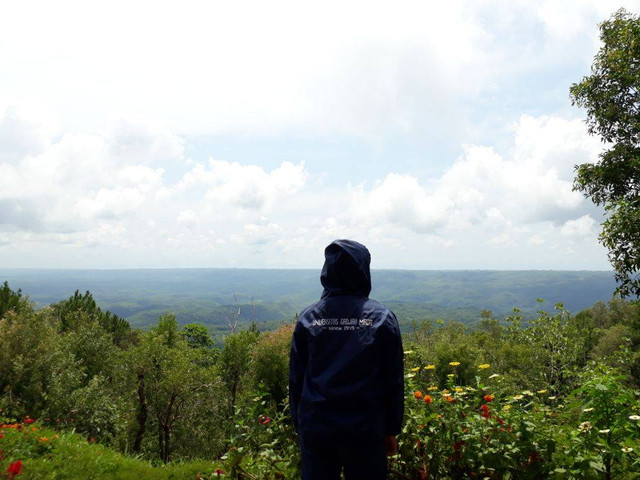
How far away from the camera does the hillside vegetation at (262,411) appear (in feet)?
10.9

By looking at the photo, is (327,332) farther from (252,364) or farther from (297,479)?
→ (252,364)

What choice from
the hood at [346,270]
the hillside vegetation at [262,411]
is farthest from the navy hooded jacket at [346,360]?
the hillside vegetation at [262,411]

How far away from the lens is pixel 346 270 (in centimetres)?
335

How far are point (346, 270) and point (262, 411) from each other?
2.52m

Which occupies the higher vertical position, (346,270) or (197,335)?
(346,270)

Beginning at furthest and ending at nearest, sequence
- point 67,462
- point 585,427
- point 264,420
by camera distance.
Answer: point 67,462, point 264,420, point 585,427

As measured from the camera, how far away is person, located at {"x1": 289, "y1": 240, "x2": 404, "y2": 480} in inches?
115

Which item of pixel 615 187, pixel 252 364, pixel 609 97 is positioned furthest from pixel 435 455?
pixel 252 364

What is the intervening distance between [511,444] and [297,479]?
2.28 meters

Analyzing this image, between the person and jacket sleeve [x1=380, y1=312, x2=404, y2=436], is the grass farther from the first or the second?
jacket sleeve [x1=380, y1=312, x2=404, y2=436]

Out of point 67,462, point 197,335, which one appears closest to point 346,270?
point 67,462

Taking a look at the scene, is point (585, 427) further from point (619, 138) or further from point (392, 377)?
point (619, 138)

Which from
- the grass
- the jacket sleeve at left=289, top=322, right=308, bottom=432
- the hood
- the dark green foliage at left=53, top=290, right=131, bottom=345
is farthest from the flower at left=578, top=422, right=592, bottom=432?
the dark green foliage at left=53, top=290, right=131, bottom=345

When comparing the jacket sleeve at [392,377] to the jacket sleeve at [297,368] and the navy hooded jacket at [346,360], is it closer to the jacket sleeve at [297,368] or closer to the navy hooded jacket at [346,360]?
the navy hooded jacket at [346,360]
